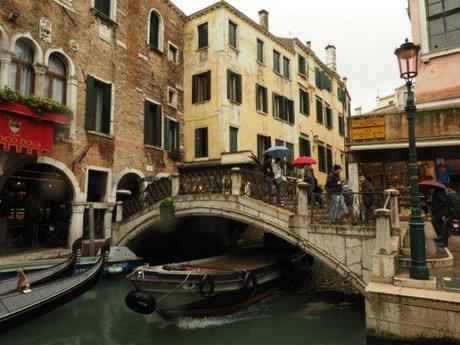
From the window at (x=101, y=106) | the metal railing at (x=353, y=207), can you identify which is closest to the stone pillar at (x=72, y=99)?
the window at (x=101, y=106)

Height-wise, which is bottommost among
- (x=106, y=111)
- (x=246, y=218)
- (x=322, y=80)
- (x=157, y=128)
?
(x=246, y=218)

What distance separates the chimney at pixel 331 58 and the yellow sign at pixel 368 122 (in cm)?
1674

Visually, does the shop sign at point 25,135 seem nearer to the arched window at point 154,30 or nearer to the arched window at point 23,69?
the arched window at point 23,69

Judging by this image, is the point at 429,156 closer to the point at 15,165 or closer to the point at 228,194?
the point at 228,194

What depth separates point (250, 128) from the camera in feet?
54.6

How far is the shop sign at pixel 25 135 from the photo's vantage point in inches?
362

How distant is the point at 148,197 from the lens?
1216 cm

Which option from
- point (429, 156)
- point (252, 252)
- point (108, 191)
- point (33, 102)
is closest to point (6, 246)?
point (108, 191)

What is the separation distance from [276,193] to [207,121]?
24.9 ft

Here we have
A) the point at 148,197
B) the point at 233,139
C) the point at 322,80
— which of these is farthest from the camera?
the point at 322,80

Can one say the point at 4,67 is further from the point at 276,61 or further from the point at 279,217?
the point at 276,61

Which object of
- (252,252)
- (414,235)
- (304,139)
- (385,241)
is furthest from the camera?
(304,139)

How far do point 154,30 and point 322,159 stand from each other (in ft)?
42.1

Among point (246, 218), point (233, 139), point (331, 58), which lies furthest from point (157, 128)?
point (331, 58)
